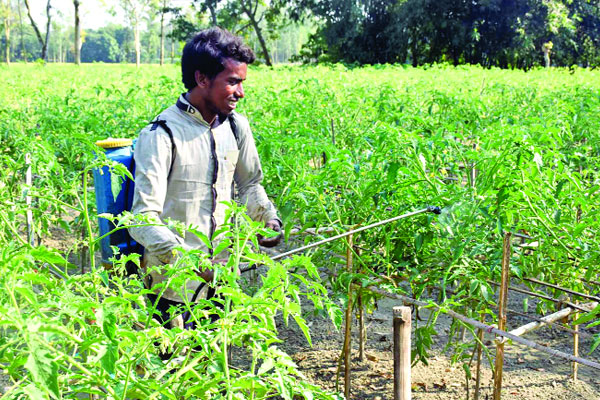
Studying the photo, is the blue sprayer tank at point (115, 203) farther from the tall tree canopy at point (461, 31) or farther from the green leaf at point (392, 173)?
the tall tree canopy at point (461, 31)

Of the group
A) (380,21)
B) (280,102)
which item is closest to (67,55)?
Result: (380,21)

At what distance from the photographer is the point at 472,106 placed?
5.99 meters

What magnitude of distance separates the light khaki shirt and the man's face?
0.29ft

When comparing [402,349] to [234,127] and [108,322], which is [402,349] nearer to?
[108,322]

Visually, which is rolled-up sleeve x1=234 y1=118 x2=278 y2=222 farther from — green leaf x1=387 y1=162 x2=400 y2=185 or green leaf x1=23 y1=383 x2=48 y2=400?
green leaf x1=23 y1=383 x2=48 y2=400

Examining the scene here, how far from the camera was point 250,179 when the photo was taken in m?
3.17

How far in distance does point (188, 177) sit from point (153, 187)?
23 centimetres

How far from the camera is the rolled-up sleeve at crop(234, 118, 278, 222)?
10.1 feet

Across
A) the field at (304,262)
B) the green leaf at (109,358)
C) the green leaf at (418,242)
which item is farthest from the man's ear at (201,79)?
the green leaf at (109,358)

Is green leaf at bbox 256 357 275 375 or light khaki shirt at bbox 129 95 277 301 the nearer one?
green leaf at bbox 256 357 275 375

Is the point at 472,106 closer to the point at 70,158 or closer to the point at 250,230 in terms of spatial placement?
the point at 70,158

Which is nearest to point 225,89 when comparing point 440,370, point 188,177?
point 188,177

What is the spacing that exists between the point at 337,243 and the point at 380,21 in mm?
26038

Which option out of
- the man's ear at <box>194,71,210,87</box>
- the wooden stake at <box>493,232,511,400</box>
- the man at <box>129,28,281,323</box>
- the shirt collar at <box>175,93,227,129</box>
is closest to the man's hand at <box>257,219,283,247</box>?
the man at <box>129,28,281,323</box>
